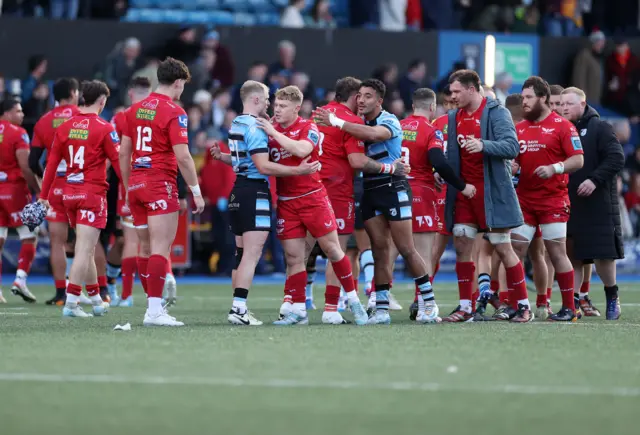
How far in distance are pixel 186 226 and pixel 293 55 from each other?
4231 mm

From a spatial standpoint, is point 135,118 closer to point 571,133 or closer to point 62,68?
point 571,133

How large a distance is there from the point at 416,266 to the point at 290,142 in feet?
5.73

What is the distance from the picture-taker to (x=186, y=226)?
20.7 metres

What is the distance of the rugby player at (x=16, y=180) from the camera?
1484cm

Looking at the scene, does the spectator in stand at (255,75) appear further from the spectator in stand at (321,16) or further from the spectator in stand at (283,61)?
the spectator in stand at (321,16)

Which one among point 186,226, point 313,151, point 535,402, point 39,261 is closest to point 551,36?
point 186,226

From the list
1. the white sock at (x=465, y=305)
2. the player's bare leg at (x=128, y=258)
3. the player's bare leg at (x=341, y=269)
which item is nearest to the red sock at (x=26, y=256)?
the player's bare leg at (x=128, y=258)

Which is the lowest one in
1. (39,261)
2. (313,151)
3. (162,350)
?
(39,261)

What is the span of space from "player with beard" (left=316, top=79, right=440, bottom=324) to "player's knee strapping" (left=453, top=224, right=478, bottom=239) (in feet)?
1.47

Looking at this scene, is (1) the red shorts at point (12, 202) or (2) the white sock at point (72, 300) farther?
(1) the red shorts at point (12, 202)

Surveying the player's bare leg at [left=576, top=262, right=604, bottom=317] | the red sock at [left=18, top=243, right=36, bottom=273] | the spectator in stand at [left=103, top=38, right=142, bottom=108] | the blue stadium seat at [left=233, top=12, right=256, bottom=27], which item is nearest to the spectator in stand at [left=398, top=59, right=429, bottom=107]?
the blue stadium seat at [left=233, top=12, right=256, bottom=27]

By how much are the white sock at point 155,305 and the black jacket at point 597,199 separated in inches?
173

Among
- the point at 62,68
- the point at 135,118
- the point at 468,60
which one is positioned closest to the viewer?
the point at 135,118

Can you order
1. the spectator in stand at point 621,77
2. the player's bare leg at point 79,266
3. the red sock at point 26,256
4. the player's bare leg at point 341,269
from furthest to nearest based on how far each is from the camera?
1. the spectator in stand at point 621,77
2. the red sock at point 26,256
3. the player's bare leg at point 79,266
4. the player's bare leg at point 341,269
